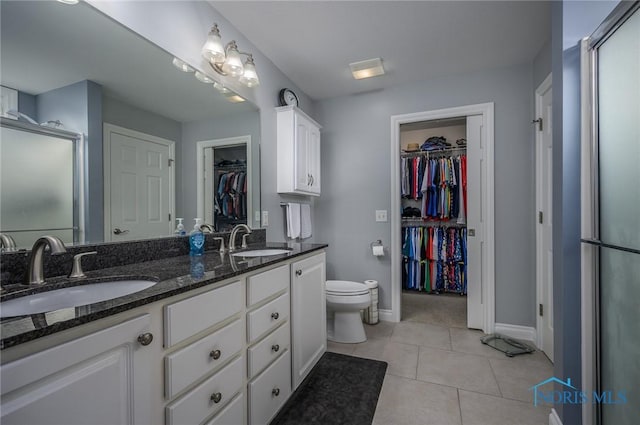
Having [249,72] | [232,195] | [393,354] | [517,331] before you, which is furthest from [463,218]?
[249,72]

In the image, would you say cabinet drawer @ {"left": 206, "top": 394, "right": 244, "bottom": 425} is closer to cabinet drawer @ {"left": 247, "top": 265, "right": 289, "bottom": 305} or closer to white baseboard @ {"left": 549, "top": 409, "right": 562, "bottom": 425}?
cabinet drawer @ {"left": 247, "top": 265, "right": 289, "bottom": 305}

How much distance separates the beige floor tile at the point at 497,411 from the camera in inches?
58.9

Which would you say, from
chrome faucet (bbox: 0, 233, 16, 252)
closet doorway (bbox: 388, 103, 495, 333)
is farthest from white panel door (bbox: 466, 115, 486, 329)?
chrome faucet (bbox: 0, 233, 16, 252)

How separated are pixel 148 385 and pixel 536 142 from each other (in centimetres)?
290

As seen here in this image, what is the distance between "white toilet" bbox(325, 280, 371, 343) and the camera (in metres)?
2.35

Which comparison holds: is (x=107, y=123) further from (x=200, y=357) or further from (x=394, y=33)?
(x=394, y=33)

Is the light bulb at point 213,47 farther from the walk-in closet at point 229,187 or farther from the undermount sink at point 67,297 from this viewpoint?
the undermount sink at point 67,297

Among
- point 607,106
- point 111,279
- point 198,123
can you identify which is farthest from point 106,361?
point 607,106

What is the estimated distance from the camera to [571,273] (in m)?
1.31

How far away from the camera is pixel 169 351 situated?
86 centimetres

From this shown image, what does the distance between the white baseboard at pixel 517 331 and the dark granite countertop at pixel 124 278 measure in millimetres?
2099

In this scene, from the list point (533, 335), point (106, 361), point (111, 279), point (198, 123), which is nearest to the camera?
point (106, 361)

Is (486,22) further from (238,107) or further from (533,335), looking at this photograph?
(533,335)

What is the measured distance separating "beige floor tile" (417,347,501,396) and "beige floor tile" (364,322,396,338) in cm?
38
